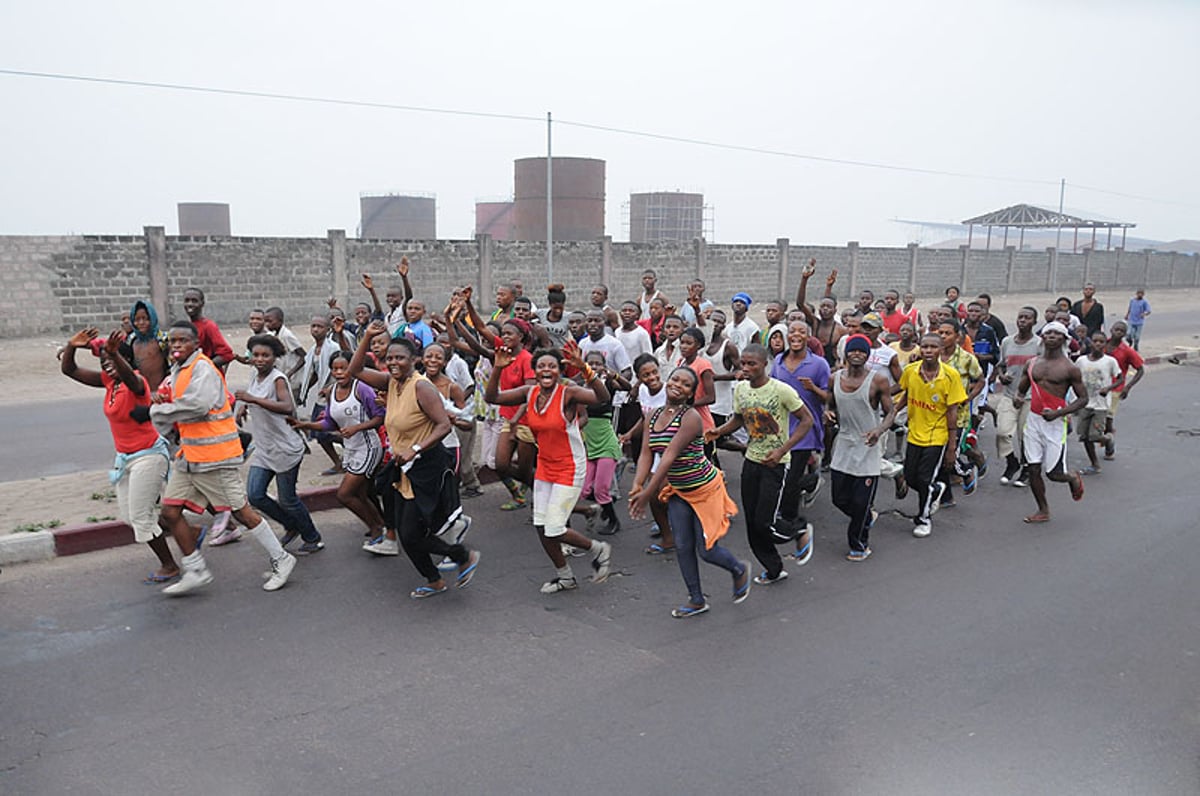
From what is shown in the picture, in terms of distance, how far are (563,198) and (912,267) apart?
1500cm

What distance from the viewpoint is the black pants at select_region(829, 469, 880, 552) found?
21.8ft

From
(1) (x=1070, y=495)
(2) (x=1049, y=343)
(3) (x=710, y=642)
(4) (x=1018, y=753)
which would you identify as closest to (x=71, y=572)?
(3) (x=710, y=642)

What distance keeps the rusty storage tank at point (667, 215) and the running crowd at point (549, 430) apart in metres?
35.8

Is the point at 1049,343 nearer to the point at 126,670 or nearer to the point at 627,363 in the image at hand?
the point at 627,363

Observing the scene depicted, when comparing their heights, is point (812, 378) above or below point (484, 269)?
below

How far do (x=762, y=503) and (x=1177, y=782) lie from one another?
106 inches

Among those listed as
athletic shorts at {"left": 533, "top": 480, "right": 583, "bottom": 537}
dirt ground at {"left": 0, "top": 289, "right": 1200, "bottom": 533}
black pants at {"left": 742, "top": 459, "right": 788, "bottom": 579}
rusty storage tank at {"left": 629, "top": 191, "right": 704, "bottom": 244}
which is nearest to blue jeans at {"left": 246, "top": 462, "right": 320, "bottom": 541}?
dirt ground at {"left": 0, "top": 289, "right": 1200, "bottom": 533}

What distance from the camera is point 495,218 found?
46.8 m

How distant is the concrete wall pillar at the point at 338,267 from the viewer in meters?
21.9

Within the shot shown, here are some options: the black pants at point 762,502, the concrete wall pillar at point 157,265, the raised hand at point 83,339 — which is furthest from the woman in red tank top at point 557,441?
the concrete wall pillar at point 157,265

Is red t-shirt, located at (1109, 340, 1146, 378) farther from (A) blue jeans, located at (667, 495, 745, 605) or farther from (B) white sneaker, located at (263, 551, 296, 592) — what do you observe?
(B) white sneaker, located at (263, 551, 296, 592)

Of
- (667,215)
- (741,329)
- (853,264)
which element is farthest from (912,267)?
(741,329)

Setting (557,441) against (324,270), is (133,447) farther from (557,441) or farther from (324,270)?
(324,270)

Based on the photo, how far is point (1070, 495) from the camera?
8.54 meters
